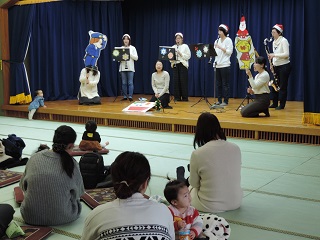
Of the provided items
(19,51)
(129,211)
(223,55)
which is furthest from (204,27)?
(129,211)

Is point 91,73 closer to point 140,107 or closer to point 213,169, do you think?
point 140,107

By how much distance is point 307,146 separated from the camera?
6.02 meters

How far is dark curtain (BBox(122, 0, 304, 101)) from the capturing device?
31.5 ft

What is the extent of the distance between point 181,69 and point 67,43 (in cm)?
309

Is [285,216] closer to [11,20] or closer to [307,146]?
[307,146]

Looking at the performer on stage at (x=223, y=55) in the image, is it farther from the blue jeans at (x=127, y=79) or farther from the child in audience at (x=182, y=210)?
the child in audience at (x=182, y=210)

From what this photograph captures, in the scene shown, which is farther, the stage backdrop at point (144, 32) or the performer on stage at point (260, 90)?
the stage backdrop at point (144, 32)

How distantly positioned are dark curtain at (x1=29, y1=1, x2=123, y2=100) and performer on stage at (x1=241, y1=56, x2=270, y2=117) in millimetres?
5212

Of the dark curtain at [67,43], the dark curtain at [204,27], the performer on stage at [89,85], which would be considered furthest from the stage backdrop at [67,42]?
the performer on stage at [89,85]

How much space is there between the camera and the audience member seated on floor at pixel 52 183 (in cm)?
311

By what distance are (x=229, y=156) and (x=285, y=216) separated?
61cm

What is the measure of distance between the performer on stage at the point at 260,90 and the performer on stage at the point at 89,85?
3521mm

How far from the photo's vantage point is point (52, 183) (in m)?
3.11

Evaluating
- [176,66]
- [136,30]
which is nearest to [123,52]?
[176,66]
